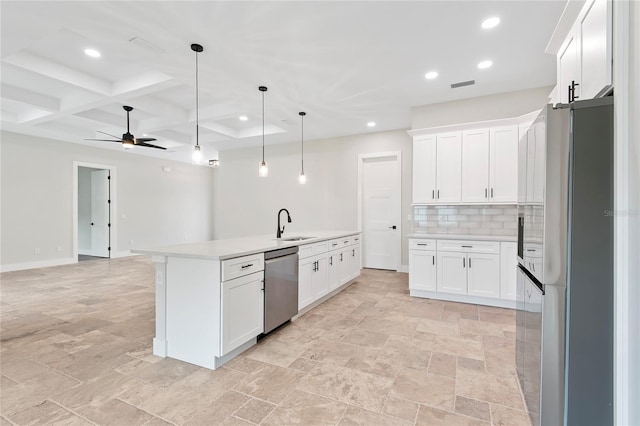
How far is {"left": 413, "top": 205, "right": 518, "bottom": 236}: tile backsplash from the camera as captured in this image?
4286mm

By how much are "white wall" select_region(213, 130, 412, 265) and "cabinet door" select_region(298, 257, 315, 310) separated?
234cm

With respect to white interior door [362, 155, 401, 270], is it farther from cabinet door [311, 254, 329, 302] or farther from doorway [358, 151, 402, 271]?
cabinet door [311, 254, 329, 302]

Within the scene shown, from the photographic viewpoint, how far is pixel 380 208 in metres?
6.34

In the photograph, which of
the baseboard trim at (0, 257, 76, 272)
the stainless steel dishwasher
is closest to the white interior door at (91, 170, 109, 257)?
the baseboard trim at (0, 257, 76, 272)

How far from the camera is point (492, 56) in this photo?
10.6 feet

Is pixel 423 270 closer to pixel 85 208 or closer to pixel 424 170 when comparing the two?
pixel 424 170

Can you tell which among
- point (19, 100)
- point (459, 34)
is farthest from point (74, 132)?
point (459, 34)

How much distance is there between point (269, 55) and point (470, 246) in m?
3.48

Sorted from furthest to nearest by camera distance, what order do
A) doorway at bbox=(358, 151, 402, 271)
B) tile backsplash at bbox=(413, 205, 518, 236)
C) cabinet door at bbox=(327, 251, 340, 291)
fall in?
doorway at bbox=(358, 151, 402, 271) < tile backsplash at bbox=(413, 205, 518, 236) < cabinet door at bbox=(327, 251, 340, 291)

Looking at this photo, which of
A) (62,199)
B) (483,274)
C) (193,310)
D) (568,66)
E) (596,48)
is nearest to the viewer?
(596,48)

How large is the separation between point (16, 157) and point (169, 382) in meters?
6.73

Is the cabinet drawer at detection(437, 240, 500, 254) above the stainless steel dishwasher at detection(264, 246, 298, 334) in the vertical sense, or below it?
above

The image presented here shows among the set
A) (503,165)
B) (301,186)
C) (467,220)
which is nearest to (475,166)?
(503,165)

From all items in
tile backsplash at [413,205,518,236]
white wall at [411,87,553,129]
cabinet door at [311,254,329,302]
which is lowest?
cabinet door at [311,254,329,302]
